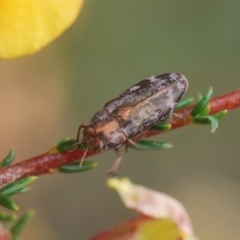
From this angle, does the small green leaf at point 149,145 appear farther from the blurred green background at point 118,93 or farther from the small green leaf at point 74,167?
the blurred green background at point 118,93

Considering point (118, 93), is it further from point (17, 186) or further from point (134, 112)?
point (17, 186)

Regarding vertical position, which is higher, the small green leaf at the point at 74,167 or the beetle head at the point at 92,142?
the beetle head at the point at 92,142

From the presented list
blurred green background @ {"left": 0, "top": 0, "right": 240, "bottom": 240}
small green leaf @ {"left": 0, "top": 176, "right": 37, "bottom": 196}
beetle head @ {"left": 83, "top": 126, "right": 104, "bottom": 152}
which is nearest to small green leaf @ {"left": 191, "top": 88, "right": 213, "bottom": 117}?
beetle head @ {"left": 83, "top": 126, "right": 104, "bottom": 152}

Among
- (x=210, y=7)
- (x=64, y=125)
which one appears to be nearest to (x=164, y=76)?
(x=64, y=125)

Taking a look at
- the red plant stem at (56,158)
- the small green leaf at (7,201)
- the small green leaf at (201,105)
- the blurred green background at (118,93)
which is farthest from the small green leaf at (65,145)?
the blurred green background at (118,93)

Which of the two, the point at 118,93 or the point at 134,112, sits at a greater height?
the point at 118,93

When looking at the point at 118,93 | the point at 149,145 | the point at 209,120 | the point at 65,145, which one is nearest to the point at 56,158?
the point at 65,145

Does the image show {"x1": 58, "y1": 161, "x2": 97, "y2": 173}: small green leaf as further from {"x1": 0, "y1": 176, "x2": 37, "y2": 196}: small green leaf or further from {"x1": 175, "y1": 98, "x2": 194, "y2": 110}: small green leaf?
{"x1": 175, "y1": 98, "x2": 194, "y2": 110}: small green leaf

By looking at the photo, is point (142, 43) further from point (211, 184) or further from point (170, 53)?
point (211, 184)
